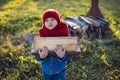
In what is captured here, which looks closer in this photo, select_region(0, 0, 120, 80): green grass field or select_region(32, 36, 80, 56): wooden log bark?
select_region(32, 36, 80, 56): wooden log bark

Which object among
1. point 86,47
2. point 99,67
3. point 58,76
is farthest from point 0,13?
point 58,76

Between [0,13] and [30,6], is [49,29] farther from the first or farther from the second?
[30,6]

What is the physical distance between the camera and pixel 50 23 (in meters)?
3.25

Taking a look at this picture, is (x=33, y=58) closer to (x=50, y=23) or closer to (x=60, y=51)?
(x=50, y=23)

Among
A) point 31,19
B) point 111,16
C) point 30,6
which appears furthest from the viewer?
point 30,6

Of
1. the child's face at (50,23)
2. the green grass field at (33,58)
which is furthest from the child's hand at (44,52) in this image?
the green grass field at (33,58)

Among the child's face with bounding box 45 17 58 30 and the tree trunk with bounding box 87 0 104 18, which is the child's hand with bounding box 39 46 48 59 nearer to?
the child's face with bounding box 45 17 58 30

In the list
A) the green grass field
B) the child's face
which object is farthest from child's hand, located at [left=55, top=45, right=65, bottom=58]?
the green grass field

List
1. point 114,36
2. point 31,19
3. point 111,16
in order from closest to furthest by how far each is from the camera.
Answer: point 114,36, point 31,19, point 111,16

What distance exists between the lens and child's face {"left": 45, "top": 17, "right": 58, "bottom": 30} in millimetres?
3258

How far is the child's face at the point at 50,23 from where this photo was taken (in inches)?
128

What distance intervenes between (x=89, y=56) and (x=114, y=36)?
5.27ft

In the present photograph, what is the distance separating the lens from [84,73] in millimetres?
5137

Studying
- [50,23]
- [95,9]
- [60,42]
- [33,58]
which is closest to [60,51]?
[60,42]
